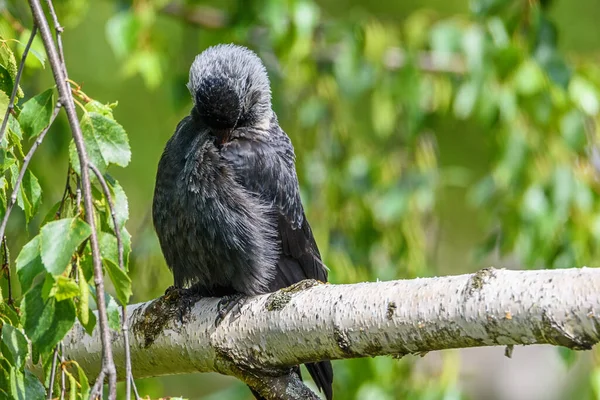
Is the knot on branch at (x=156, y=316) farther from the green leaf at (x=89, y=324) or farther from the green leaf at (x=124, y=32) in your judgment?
the green leaf at (x=124, y=32)

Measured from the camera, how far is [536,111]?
15.2 ft

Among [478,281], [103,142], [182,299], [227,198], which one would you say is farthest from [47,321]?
[227,198]

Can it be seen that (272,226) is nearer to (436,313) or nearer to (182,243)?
(182,243)

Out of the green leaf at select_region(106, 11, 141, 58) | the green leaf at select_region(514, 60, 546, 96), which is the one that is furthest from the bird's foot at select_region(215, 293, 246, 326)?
the green leaf at select_region(514, 60, 546, 96)

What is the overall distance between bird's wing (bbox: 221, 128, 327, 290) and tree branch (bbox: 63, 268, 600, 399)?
66 cm

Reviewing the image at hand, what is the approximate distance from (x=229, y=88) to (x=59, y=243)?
196cm

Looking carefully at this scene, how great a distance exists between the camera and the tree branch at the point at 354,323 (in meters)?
2.16

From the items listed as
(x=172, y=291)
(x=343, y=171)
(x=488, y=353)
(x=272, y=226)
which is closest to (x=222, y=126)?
(x=272, y=226)

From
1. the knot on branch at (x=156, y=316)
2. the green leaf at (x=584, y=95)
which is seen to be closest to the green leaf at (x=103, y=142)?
the knot on branch at (x=156, y=316)

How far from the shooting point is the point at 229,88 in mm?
3684

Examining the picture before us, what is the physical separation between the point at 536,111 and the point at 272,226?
1703 millimetres

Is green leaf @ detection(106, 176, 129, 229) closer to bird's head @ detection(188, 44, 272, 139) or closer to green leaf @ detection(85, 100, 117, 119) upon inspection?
green leaf @ detection(85, 100, 117, 119)

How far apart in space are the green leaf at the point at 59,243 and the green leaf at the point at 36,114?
340 mm

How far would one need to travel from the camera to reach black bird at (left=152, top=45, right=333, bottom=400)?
143 inches
